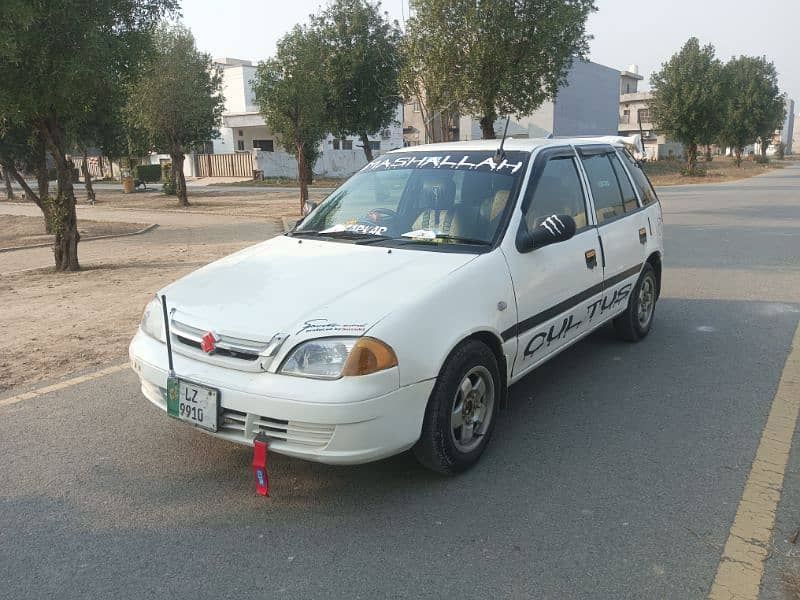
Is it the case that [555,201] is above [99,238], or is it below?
above

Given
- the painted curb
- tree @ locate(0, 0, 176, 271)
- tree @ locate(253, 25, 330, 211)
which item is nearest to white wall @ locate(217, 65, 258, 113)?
tree @ locate(253, 25, 330, 211)

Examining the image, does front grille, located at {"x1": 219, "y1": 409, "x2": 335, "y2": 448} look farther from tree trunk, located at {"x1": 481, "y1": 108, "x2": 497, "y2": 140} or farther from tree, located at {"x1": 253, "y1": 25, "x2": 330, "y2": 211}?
tree trunk, located at {"x1": 481, "y1": 108, "x2": 497, "y2": 140}

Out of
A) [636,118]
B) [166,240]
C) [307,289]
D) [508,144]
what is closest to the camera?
[307,289]

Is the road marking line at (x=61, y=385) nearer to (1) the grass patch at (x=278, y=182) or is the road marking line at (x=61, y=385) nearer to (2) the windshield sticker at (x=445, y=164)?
(2) the windshield sticker at (x=445, y=164)

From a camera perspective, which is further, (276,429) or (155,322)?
(155,322)

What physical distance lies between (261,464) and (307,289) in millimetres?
890

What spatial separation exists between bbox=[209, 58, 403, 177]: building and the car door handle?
39643mm

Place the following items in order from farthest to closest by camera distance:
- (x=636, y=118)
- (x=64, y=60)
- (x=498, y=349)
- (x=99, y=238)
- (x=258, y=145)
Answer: (x=636, y=118) → (x=258, y=145) → (x=99, y=238) → (x=64, y=60) → (x=498, y=349)

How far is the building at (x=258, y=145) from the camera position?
45.1 m

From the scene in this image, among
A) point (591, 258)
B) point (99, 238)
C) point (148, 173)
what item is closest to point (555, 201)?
point (591, 258)

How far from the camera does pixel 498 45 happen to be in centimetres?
1752

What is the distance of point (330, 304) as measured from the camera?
330 cm

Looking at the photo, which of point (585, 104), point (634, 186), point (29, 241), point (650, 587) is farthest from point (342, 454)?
point (585, 104)

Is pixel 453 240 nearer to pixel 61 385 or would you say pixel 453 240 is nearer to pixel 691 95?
pixel 61 385
